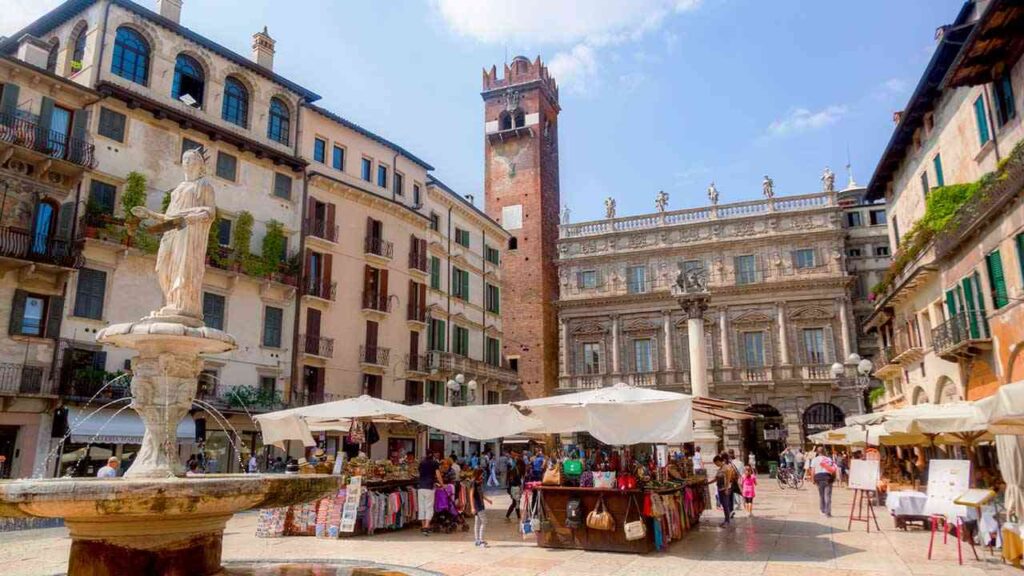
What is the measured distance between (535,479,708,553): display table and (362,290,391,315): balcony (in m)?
19.3

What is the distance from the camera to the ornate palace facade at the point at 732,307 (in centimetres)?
4141

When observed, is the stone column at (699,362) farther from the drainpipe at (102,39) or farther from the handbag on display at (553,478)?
the drainpipe at (102,39)

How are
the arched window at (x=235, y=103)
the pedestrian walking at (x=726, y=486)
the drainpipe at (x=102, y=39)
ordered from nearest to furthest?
the pedestrian walking at (x=726, y=486), the drainpipe at (x=102, y=39), the arched window at (x=235, y=103)

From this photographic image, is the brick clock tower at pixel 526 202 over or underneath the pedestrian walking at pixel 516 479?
over

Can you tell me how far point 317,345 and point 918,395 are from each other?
75.4 feet

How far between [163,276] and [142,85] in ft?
59.2

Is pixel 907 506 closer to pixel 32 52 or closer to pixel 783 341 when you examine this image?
pixel 32 52

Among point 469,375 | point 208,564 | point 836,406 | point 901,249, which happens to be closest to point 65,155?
point 208,564

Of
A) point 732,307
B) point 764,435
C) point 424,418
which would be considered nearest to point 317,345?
point 424,418

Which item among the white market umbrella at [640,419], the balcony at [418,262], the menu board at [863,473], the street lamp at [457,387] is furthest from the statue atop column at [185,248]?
the balcony at [418,262]

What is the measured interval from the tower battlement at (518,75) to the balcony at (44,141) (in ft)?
117

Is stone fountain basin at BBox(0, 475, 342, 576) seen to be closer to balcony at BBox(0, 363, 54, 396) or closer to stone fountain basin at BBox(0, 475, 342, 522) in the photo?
stone fountain basin at BBox(0, 475, 342, 522)

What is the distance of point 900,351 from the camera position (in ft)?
90.6

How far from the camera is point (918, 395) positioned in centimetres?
2619
